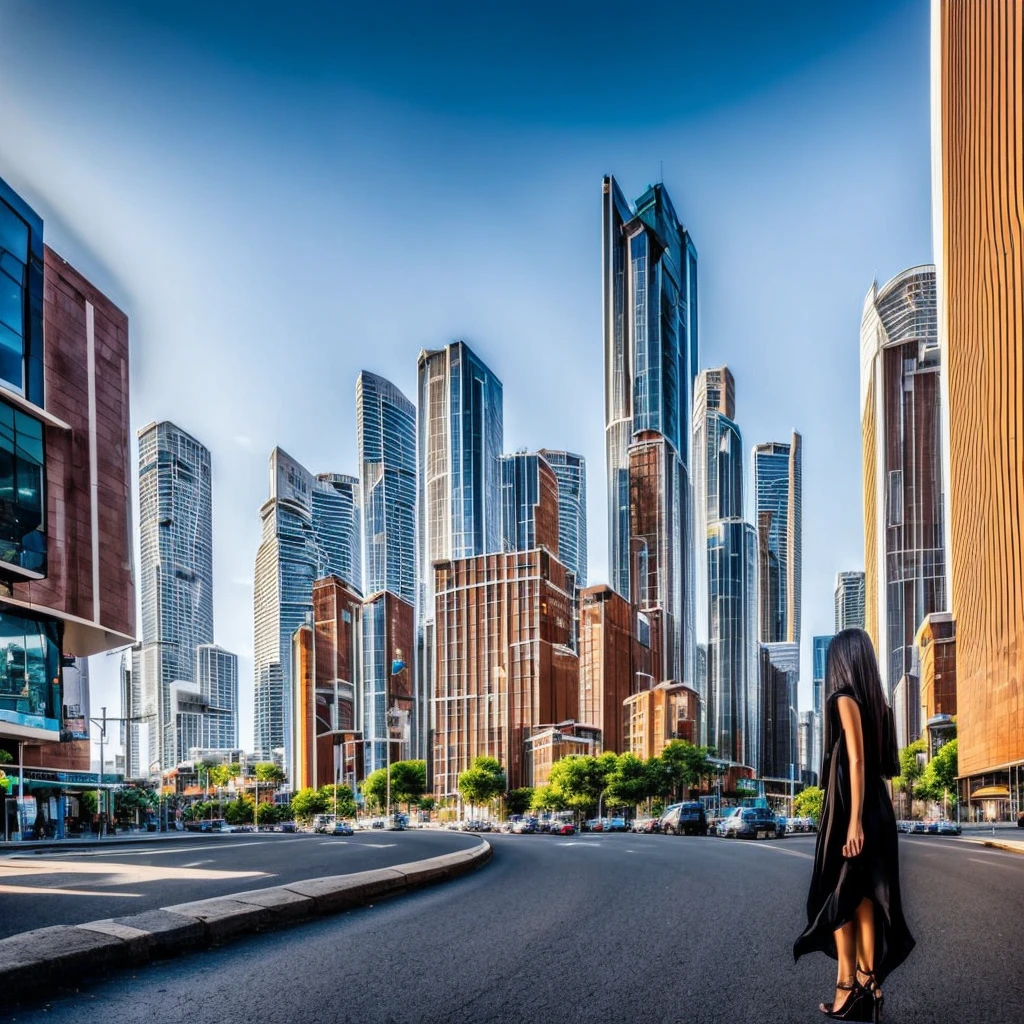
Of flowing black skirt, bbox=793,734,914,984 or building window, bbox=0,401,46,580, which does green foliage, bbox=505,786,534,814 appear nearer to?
building window, bbox=0,401,46,580

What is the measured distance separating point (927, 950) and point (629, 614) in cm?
19126

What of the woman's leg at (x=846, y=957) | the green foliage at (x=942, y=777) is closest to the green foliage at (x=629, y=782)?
the green foliage at (x=942, y=777)

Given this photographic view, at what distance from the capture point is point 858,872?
5.48 metres

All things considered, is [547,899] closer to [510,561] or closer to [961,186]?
[961,186]

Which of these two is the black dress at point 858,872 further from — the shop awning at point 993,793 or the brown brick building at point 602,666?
the brown brick building at point 602,666

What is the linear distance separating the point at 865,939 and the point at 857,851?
504mm

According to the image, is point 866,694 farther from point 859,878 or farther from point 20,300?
point 20,300

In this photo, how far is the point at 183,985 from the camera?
6438mm

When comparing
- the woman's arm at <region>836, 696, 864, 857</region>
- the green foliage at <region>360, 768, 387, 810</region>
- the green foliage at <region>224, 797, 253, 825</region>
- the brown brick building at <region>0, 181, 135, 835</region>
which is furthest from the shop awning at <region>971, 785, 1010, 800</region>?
the green foliage at <region>224, 797, 253, 825</region>

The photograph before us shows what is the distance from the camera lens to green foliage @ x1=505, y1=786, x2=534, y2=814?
427 feet

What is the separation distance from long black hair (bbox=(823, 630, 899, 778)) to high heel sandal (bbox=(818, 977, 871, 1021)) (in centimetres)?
112

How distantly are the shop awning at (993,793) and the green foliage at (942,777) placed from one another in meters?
7.76

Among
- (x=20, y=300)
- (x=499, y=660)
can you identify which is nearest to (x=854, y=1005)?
(x=20, y=300)

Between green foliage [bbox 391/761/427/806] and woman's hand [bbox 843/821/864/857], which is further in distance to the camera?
green foliage [bbox 391/761/427/806]
